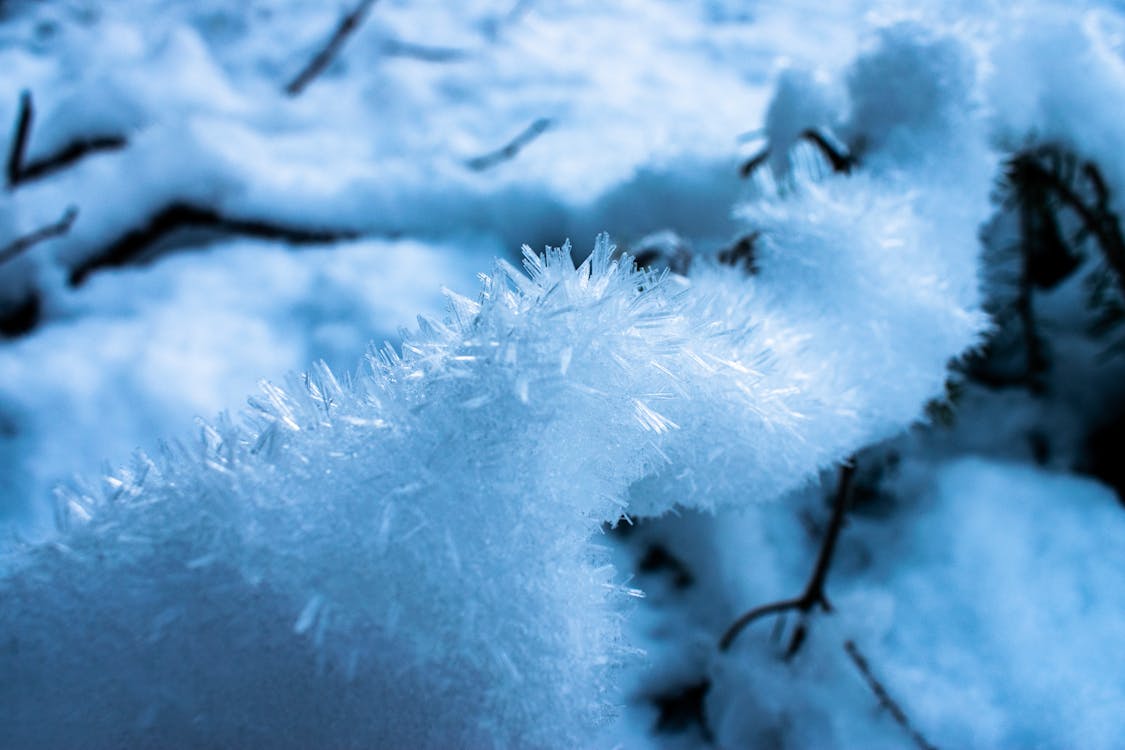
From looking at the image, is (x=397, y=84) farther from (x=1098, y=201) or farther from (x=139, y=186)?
(x=1098, y=201)

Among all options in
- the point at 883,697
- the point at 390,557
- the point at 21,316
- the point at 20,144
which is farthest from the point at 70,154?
the point at 883,697

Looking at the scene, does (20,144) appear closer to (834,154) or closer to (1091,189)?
(834,154)

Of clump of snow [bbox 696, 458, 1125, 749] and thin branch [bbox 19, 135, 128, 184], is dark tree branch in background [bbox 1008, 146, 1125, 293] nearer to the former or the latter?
clump of snow [bbox 696, 458, 1125, 749]

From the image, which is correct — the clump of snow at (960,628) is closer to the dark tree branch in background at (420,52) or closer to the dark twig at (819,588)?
the dark twig at (819,588)

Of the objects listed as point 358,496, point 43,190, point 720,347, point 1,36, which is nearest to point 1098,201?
point 720,347

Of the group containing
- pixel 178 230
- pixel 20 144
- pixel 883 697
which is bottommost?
pixel 883 697

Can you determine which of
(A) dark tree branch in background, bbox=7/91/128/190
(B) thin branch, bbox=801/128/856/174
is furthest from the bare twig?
(B) thin branch, bbox=801/128/856/174

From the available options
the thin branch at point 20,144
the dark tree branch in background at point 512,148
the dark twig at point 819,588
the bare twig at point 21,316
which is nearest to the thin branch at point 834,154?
the dark twig at point 819,588
